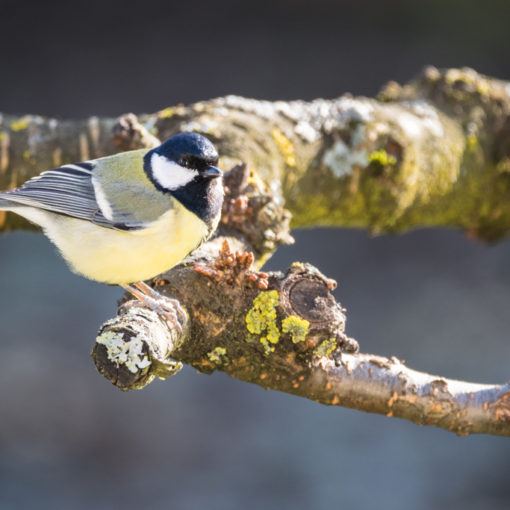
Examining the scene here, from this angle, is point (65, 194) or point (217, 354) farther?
point (65, 194)

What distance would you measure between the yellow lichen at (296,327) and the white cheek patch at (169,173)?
14.5 inches

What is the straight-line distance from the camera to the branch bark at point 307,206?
126 cm

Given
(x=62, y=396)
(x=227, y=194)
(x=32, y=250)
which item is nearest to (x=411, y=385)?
(x=227, y=194)

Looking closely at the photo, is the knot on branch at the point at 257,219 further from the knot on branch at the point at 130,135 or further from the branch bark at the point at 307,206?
the knot on branch at the point at 130,135

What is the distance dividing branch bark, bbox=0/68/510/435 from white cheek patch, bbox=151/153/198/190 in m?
0.15

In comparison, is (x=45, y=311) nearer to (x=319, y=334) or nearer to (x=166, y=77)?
(x=166, y=77)

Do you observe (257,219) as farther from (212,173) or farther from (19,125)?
(19,125)

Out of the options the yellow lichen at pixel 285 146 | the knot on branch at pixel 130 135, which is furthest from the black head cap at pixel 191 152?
the yellow lichen at pixel 285 146

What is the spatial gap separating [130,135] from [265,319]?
0.65 m

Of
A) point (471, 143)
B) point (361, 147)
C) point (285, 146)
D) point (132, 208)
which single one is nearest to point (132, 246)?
point (132, 208)

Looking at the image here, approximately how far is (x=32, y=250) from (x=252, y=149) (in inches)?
74.0

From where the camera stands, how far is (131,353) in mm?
1083

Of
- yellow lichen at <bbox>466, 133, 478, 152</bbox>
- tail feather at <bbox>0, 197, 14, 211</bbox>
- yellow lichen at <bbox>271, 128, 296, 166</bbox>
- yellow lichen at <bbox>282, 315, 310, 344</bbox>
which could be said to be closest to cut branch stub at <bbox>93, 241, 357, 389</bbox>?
yellow lichen at <bbox>282, 315, 310, 344</bbox>

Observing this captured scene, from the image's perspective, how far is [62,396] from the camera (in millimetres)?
2713
